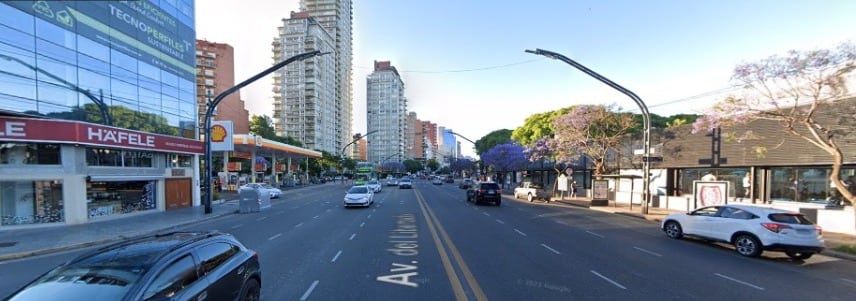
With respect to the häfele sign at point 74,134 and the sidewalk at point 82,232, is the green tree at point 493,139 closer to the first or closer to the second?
the sidewalk at point 82,232

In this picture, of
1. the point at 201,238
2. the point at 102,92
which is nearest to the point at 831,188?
the point at 201,238

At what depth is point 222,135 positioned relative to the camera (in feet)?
103

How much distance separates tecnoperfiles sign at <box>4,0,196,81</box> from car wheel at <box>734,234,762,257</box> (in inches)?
1044

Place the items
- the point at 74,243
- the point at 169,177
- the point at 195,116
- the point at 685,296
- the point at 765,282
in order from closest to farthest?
the point at 685,296 < the point at 765,282 < the point at 74,243 < the point at 169,177 < the point at 195,116

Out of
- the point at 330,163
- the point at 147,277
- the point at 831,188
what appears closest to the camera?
the point at 147,277

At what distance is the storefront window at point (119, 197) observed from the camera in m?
19.4

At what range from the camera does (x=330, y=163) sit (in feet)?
325

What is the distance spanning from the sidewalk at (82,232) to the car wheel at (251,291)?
10684 mm

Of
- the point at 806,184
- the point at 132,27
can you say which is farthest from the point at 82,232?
the point at 806,184

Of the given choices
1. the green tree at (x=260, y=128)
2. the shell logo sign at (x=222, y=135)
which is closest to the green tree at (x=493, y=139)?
the green tree at (x=260, y=128)

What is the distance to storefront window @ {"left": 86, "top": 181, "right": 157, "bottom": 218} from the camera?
765 inches

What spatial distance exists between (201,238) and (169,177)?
23.9 meters

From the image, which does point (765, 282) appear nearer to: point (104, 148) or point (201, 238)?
point (201, 238)

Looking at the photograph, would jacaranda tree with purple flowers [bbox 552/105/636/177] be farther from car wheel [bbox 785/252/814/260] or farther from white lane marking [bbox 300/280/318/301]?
white lane marking [bbox 300/280/318/301]
